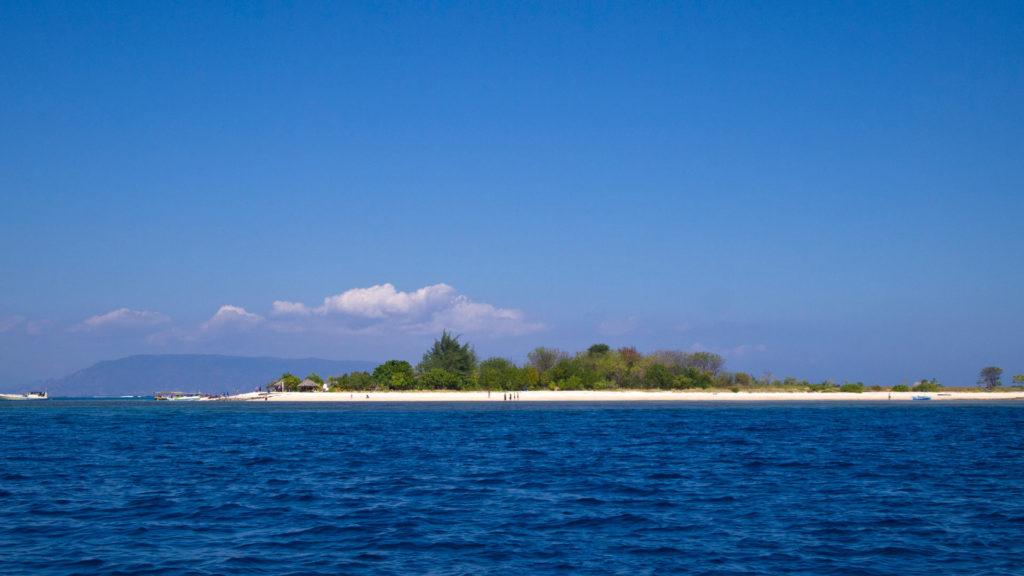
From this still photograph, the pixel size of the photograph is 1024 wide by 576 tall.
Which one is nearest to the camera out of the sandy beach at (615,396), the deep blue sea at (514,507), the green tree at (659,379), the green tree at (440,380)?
the deep blue sea at (514,507)

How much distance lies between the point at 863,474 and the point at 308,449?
23.9 metres

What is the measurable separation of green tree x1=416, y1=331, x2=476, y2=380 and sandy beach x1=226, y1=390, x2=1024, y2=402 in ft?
33.0

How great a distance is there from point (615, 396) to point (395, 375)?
35785 mm

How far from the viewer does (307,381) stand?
409 feet

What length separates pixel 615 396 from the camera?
102250 mm

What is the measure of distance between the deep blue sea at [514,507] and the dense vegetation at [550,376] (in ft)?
253

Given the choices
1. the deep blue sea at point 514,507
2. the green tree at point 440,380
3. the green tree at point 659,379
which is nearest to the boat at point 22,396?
Answer: the green tree at point 440,380

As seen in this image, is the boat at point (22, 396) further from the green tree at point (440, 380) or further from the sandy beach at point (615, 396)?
the green tree at point (440, 380)

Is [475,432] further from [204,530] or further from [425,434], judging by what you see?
[204,530]

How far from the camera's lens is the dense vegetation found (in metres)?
116

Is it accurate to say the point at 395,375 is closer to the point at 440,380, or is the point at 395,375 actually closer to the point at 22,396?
the point at 440,380

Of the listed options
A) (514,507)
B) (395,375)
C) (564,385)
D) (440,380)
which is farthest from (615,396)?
(514,507)

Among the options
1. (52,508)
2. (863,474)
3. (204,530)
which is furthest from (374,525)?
(863,474)

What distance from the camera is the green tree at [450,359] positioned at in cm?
11912
